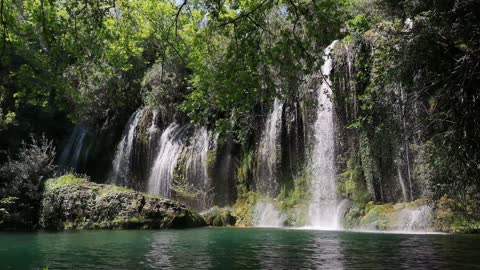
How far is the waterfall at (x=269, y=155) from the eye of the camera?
21203mm

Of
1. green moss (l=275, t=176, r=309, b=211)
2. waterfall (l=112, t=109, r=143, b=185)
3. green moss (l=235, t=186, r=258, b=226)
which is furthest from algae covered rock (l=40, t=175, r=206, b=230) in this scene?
waterfall (l=112, t=109, r=143, b=185)

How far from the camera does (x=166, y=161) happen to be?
24031 millimetres

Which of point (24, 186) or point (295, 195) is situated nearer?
point (24, 186)

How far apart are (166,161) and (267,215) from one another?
21.1ft

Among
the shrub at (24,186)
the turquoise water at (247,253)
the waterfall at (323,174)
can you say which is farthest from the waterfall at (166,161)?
the turquoise water at (247,253)

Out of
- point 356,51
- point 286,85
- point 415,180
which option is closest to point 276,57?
point 286,85

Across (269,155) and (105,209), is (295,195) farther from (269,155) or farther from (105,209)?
(105,209)

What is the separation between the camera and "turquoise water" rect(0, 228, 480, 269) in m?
7.99

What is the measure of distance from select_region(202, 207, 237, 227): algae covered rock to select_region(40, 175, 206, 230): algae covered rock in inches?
26.7

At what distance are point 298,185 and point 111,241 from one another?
9.73 meters

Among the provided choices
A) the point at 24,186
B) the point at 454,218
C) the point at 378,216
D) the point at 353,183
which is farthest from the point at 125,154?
the point at 454,218

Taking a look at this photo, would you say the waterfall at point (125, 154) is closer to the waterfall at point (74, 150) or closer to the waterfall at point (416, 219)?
the waterfall at point (74, 150)

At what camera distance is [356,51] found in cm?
1936

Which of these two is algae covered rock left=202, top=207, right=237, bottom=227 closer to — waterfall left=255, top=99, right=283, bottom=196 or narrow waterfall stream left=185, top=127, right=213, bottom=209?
narrow waterfall stream left=185, top=127, right=213, bottom=209
